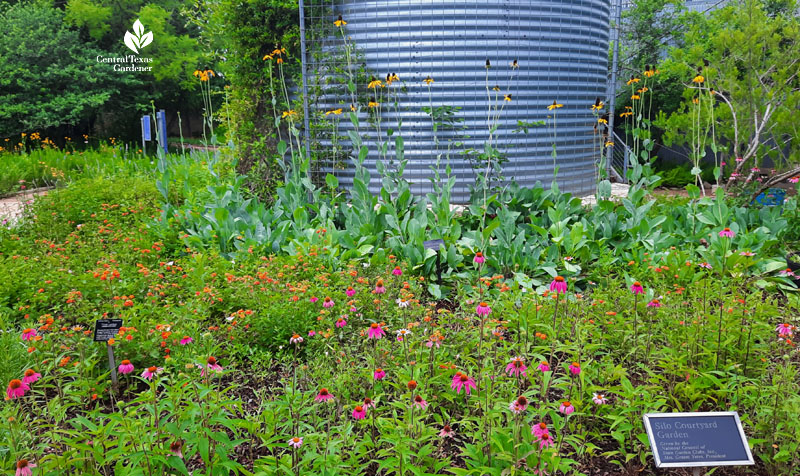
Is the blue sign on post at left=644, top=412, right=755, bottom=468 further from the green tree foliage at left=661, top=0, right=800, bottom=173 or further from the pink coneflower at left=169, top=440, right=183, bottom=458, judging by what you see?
the green tree foliage at left=661, top=0, right=800, bottom=173

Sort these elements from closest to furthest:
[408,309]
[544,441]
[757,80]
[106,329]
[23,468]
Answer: [23,468], [544,441], [106,329], [408,309], [757,80]

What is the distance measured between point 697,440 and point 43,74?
1713cm

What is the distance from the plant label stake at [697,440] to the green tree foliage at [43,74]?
53.7 ft

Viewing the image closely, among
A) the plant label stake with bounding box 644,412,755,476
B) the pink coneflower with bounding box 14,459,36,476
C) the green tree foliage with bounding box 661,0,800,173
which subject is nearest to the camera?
the pink coneflower with bounding box 14,459,36,476

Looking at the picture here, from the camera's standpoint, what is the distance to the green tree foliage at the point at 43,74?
14797 mm

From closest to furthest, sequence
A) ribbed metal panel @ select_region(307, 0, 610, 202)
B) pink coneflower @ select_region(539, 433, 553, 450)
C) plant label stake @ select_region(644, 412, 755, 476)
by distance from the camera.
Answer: pink coneflower @ select_region(539, 433, 553, 450), plant label stake @ select_region(644, 412, 755, 476), ribbed metal panel @ select_region(307, 0, 610, 202)

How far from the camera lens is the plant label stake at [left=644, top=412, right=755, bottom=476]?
1.86 metres

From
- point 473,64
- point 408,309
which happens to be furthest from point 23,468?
point 473,64

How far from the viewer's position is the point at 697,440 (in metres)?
1.90

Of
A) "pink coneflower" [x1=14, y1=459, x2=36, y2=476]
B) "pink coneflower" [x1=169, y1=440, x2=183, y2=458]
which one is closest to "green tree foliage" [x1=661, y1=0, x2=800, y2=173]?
"pink coneflower" [x1=169, y1=440, x2=183, y2=458]

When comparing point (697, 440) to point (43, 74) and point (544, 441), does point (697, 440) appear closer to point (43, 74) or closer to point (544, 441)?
point (544, 441)

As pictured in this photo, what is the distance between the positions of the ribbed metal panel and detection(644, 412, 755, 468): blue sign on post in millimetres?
4109

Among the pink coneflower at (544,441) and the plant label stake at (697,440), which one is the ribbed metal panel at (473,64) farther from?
the pink coneflower at (544,441)

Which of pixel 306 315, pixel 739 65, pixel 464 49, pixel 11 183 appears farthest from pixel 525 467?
pixel 11 183
